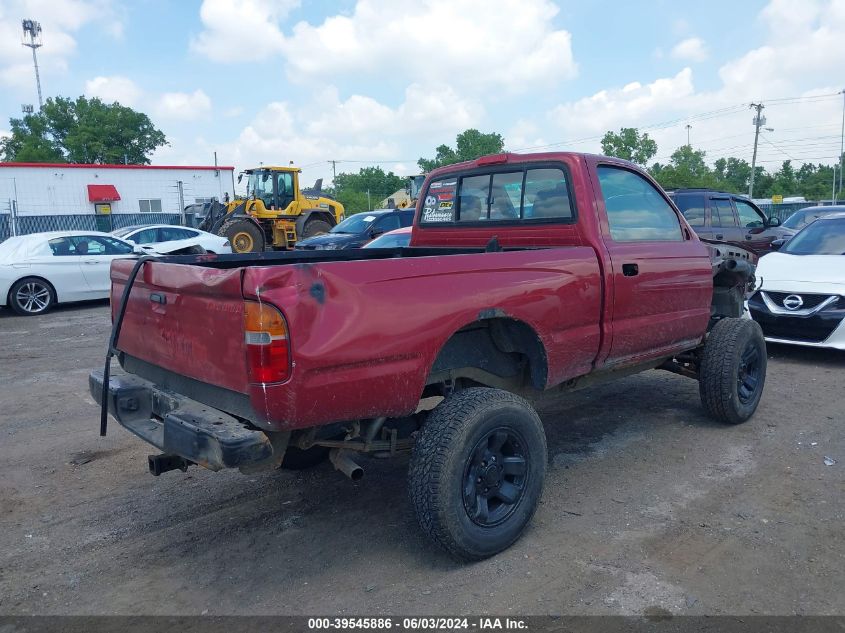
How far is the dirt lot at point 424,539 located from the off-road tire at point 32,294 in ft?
22.7

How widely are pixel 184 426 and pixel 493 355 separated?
171 cm

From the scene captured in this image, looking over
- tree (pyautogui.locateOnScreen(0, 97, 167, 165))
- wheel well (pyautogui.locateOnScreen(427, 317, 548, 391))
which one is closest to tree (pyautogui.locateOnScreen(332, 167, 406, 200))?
tree (pyautogui.locateOnScreen(0, 97, 167, 165))

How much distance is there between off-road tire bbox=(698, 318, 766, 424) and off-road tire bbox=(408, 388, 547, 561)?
2277 mm

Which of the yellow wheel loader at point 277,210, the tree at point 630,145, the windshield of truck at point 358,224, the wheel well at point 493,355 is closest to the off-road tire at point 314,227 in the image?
the yellow wheel loader at point 277,210

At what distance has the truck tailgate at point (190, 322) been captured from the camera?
2.87 meters

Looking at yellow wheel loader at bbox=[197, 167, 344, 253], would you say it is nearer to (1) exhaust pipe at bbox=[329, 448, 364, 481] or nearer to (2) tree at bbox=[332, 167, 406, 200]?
(1) exhaust pipe at bbox=[329, 448, 364, 481]

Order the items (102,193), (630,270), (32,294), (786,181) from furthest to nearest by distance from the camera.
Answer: (786,181), (102,193), (32,294), (630,270)

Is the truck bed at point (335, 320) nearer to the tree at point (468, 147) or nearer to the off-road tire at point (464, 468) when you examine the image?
the off-road tire at point (464, 468)

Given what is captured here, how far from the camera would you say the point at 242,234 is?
20.4m

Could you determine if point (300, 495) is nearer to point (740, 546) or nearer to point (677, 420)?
point (740, 546)

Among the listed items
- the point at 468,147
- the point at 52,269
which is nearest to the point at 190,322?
the point at 52,269

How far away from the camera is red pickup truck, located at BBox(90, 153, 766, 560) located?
112 inches

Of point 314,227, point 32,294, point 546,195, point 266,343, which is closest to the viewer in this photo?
point 266,343

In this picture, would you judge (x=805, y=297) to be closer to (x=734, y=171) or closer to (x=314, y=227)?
(x=314, y=227)
